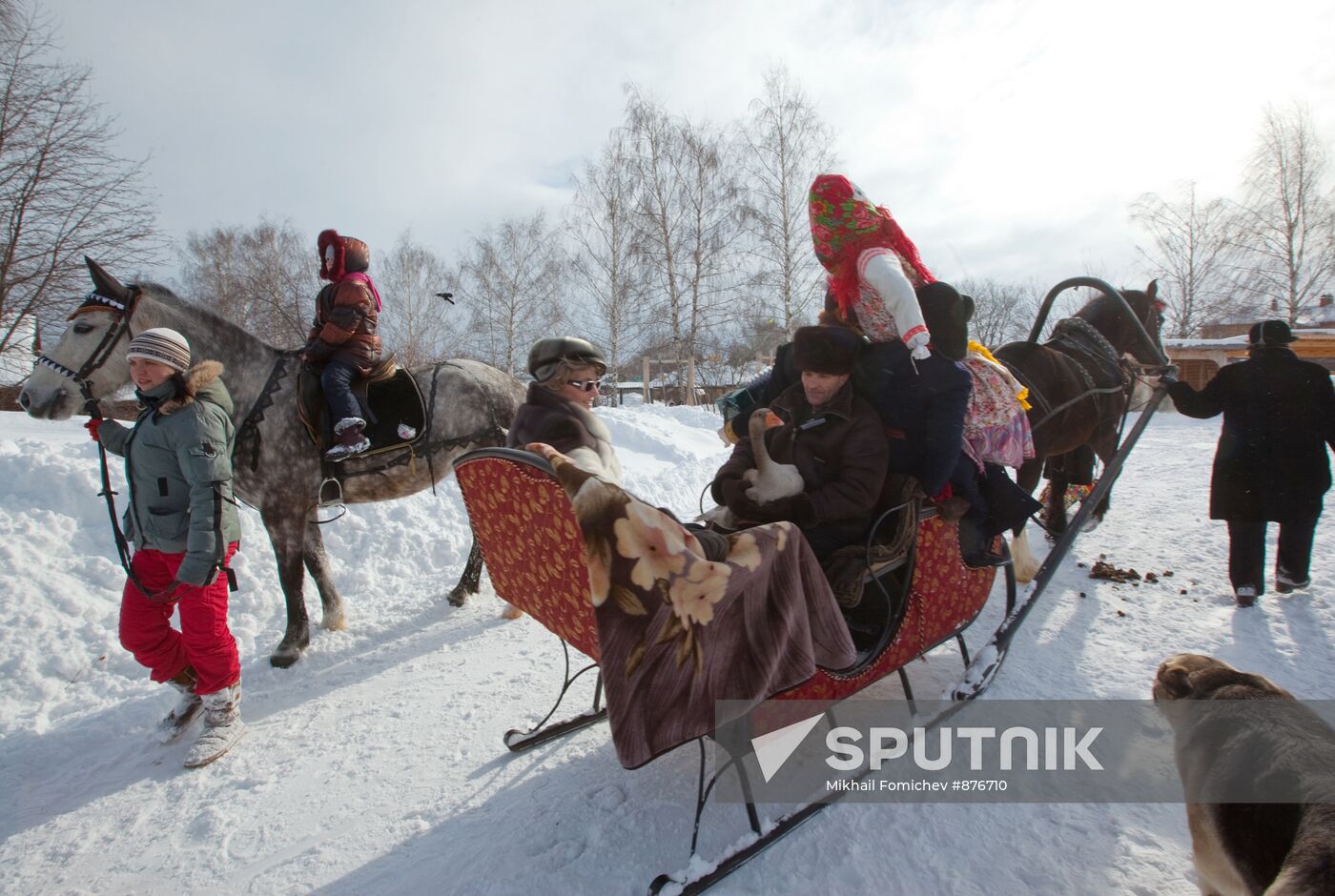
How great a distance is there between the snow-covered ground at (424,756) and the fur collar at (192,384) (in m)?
1.60

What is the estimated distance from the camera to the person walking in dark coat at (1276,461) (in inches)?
157

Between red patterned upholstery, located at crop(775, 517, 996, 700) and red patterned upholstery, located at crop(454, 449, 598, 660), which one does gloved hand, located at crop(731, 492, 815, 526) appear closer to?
red patterned upholstery, located at crop(775, 517, 996, 700)

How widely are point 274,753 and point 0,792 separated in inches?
40.4

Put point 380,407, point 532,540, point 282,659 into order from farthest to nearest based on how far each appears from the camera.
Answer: point 380,407 → point 282,659 → point 532,540

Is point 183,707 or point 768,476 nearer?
point 768,476

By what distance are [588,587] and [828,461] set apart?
122 centimetres

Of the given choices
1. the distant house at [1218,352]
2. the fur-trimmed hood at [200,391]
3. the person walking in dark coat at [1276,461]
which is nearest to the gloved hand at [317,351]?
the fur-trimmed hood at [200,391]

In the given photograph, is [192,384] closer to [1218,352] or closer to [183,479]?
[183,479]

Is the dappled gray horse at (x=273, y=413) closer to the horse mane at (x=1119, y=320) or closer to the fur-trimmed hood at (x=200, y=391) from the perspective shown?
the fur-trimmed hood at (x=200, y=391)

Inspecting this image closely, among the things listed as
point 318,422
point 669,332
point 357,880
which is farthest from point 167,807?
point 669,332

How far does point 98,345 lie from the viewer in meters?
3.47

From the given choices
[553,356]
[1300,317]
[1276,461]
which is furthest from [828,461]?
[1300,317]

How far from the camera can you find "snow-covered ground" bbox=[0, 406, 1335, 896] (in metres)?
2.09

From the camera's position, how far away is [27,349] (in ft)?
34.7
